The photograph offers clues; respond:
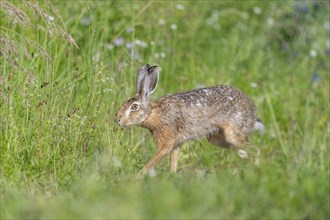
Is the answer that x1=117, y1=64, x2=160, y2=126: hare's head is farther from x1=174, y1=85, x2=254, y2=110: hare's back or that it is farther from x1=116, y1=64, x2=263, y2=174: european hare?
x1=174, y1=85, x2=254, y2=110: hare's back

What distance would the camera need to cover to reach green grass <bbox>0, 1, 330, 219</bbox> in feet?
16.8

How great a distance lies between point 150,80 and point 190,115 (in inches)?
20.0

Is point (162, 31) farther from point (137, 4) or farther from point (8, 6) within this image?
point (8, 6)

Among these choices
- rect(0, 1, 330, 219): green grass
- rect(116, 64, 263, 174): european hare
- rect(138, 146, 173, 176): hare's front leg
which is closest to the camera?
rect(0, 1, 330, 219): green grass

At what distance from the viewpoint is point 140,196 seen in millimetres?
5102

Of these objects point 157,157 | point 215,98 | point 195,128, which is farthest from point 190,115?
point 157,157

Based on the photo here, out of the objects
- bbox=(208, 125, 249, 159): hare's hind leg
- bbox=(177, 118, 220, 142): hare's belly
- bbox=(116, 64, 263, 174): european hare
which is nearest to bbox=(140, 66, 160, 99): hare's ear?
bbox=(116, 64, 263, 174): european hare

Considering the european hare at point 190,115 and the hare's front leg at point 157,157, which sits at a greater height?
the european hare at point 190,115

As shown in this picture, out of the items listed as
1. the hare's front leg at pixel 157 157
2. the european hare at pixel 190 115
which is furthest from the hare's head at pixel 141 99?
the hare's front leg at pixel 157 157

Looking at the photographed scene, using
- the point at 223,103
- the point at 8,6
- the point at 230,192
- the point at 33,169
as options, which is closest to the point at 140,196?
the point at 230,192

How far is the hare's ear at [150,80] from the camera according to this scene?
7.56m

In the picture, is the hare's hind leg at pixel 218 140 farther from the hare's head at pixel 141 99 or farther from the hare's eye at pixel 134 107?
the hare's eye at pixel 134 107

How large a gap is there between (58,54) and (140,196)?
3324 mm

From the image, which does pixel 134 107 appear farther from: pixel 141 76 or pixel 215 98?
pixel 215 98
